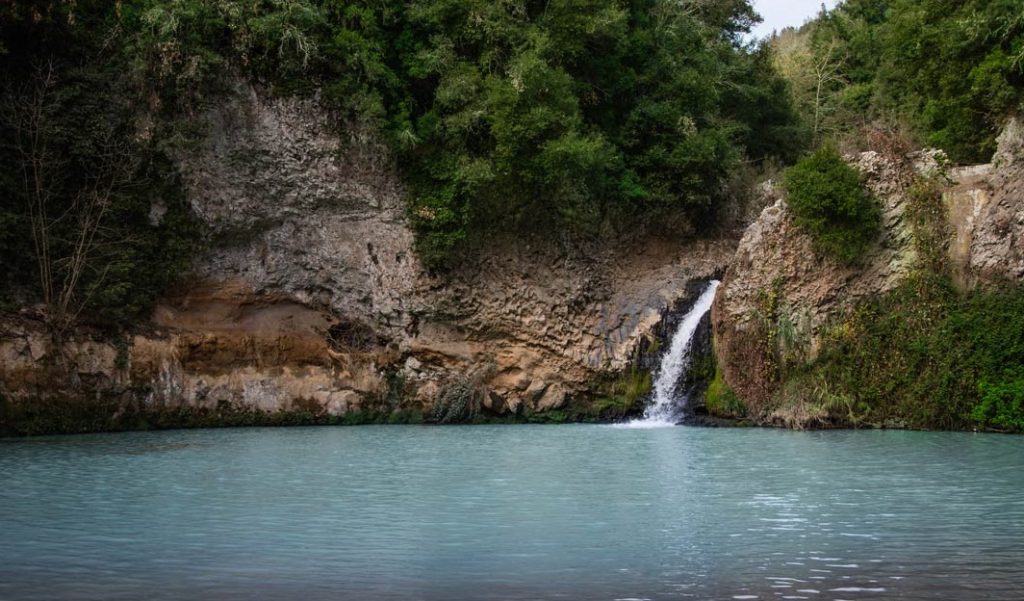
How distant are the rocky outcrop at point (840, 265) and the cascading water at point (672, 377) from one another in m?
0.95

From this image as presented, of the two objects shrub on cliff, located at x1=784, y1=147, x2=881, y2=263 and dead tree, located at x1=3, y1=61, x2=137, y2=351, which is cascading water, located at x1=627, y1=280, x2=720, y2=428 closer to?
shrub on cliff, located at x1=784, y1=147, x2=881, y2=263

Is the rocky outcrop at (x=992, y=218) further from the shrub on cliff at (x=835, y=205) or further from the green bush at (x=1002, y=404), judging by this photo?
the green bush at (x=1002, y=404)

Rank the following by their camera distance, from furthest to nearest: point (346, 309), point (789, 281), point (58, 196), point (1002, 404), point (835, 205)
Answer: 1. point (346, 309)
2. point (789, 281)
3. point (58, 196)
4. point (835, 205)
5. point (1002, 404)

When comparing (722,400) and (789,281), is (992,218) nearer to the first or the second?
(789,281)

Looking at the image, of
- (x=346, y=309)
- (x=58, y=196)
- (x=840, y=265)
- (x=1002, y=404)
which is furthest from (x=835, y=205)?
(x=58, y=196)

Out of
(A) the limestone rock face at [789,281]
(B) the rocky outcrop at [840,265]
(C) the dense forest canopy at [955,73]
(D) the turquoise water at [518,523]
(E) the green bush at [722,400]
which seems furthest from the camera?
(C) the dense forest canopy at [955,73]

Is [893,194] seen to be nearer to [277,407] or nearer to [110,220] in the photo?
[277,407]

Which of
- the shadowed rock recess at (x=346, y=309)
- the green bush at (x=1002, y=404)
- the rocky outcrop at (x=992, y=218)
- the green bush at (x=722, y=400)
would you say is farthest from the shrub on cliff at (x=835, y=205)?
the shadowed rock recess at (x=346, y=309)

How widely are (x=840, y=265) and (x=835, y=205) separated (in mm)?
1535

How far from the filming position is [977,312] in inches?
835

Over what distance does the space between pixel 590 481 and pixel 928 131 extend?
20706 millimetres

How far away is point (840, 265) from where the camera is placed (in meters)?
23.1

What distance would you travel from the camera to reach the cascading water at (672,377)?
24.9 m

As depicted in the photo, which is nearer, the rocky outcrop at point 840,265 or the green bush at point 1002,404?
the green bush at point 1002,404
